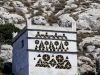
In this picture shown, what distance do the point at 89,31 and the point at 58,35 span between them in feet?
92.7

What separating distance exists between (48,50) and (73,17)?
3414 centimetres

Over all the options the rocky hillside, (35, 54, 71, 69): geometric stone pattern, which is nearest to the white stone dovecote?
(35, 54, 71, 69): geometric stone pattern

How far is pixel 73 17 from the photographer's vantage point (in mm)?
87062

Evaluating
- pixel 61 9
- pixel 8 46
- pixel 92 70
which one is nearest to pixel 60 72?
pixel 92 70

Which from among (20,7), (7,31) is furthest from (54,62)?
(20,7)

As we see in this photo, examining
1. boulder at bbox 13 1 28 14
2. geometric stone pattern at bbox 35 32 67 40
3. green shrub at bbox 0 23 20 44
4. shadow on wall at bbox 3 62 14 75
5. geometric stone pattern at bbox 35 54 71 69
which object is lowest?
shadow on wall at bbox 3 62 14 75

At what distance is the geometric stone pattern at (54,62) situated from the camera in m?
53.2

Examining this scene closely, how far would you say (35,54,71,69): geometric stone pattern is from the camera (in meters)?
53.2

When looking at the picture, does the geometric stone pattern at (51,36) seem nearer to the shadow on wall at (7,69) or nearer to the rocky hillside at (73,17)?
the rocky hillside at (73,17)

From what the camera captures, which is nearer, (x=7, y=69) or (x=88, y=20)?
(x=7, y=69)

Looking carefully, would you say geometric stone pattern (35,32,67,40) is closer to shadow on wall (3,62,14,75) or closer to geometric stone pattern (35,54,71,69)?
geometric stone pattern (35,54,71,69)

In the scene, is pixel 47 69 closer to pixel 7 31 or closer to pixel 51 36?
pixel 51 36

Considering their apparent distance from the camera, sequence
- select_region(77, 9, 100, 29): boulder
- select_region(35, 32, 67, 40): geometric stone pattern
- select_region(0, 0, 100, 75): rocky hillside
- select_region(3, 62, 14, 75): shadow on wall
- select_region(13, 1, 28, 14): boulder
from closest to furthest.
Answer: select_region(35, 32, 67, 40): geometric stone pattern < select_region(3, 62, 14, 75): shadow on wall < select_region(0, 0, 100, 75): rocky hillside < select_region(77, 9, 100, 29): boulder < select_region(13, 1, 28, 14): boulder

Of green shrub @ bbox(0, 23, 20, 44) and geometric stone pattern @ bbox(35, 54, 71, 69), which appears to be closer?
geometric stone pattern @ bbox(35, 54, 71, 69)
